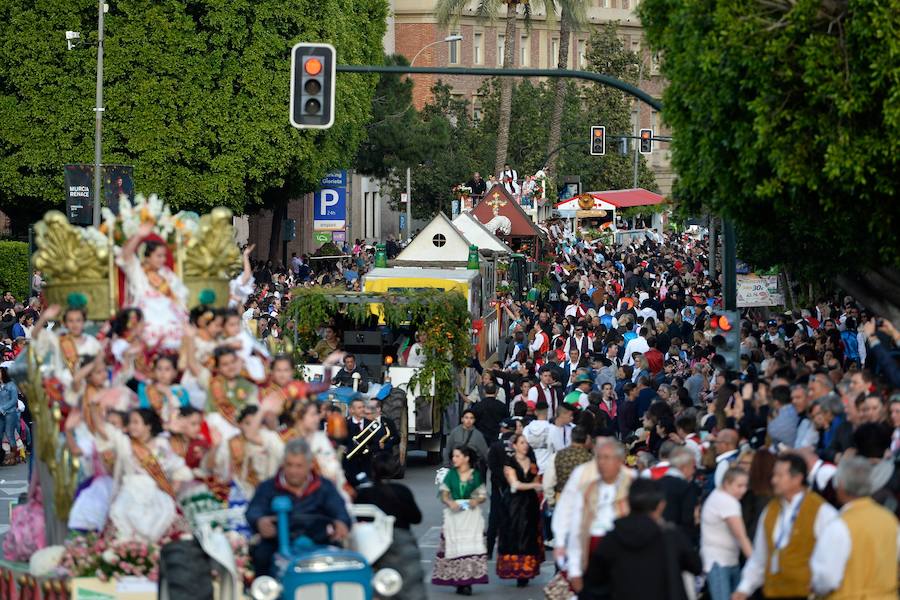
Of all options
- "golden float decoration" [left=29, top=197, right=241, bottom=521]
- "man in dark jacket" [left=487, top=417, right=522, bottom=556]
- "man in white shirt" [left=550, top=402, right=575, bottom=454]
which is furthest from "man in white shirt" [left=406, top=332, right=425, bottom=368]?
"golden float decoration" [left=29, top=197, right=241, bottom=521]

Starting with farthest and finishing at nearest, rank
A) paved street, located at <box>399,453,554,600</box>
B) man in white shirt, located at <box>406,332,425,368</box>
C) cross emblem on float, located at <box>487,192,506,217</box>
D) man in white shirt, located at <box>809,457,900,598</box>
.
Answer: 1. cross emblem on float, located at <box>487,192,506,217</box>
2. man in white shirt, located at <box>406,332,425,368</box>
3. paved street, located at <box>399,453,554,600</box>
4. man in white shirt, located at <box>809,457,900,598</box>

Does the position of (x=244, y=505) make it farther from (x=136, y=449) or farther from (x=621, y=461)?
(x=621, y=461)

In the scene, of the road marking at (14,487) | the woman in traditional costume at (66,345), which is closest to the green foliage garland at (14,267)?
the road marking at (14,487)

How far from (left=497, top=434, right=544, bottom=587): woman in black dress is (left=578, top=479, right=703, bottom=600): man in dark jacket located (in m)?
6.89

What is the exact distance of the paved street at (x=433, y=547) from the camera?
55.7ft

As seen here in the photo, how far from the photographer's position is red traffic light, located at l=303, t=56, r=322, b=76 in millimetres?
20688

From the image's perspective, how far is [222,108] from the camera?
171ft

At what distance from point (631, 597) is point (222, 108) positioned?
43.2 metres

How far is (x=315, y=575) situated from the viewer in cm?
1106

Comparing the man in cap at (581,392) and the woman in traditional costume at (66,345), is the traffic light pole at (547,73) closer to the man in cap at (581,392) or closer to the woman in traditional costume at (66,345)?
the man in cap at (581,392)

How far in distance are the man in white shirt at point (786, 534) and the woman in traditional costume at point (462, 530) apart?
5708 mm

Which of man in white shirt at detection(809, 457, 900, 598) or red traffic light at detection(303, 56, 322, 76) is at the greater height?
red traffic light at detection(303, 56, 322, 76)

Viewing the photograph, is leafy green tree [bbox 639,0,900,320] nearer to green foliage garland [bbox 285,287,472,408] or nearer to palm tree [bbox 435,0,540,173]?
green foliage garland [bbox 285,287,472,408]

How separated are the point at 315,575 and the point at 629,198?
64496 millimetres
